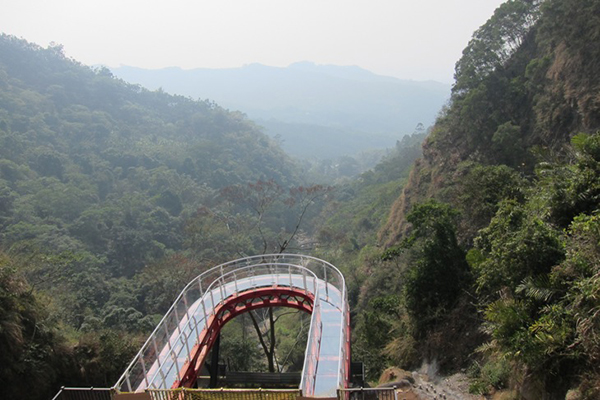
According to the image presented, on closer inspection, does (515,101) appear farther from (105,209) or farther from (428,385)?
(105,209)

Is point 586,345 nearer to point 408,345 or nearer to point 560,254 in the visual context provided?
point 560,254

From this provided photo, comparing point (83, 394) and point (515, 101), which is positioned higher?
point (515, 101)

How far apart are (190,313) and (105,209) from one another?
35.5 m

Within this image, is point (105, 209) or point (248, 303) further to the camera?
point (105, 209)

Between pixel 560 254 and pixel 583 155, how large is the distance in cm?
268

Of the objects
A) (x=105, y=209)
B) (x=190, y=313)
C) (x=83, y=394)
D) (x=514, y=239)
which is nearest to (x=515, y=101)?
(x=514, y=239)

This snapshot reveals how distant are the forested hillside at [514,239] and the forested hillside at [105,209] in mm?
8514

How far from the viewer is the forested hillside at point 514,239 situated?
24.1ft

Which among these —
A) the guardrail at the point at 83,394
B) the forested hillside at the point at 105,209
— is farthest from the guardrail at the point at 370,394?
the forested hillside at the point at 105,209

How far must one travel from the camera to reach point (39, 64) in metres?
82.9

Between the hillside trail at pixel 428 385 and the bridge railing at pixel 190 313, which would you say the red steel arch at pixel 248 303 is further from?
the hillside trail at pixel 428 385

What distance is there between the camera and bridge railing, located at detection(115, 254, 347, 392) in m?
8.82

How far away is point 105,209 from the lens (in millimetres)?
44125

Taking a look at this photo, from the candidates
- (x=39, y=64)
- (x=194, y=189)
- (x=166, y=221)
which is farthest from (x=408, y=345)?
(x=39, y=64)
